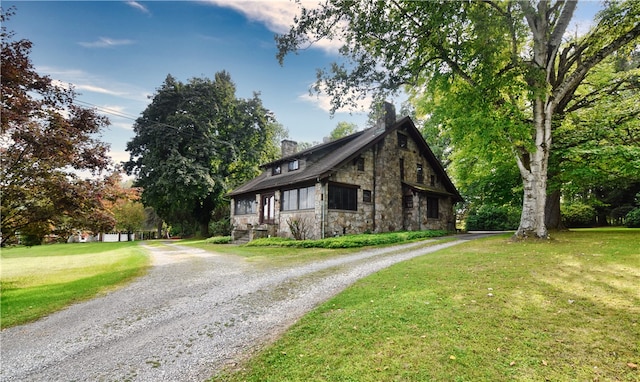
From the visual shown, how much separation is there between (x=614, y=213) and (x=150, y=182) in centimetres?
4201

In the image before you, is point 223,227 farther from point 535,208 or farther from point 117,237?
point 535,208

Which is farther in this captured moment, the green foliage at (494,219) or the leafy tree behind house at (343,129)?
the leafy tree behind house at (343,129)

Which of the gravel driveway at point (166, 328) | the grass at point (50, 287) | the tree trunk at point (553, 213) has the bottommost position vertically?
the grass at point (50, 287)

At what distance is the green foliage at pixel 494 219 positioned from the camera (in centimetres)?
2903

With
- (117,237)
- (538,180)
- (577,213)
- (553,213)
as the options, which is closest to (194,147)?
(117,237)

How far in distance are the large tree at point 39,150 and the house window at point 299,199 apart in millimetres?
11393

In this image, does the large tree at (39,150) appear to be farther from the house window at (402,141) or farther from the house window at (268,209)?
the house window at (402,141)

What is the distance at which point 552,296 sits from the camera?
542 cm

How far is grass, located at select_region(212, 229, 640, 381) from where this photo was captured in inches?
135

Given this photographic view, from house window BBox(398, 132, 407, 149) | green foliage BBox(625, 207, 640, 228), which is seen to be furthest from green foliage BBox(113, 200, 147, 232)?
green foliage BBox(625, 207, 640, 228)

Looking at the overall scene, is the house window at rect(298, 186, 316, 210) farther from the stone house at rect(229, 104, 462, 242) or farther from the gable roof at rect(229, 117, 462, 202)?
the gable roof at rect(229, 117, 462, 202)

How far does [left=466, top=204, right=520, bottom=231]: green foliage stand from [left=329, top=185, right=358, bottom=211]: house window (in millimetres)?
16924

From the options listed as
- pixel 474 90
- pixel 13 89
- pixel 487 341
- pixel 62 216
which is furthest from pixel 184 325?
pixel 474 90

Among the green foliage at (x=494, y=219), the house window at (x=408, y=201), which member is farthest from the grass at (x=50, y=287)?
the green foliage at (x=494, y=219)
